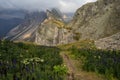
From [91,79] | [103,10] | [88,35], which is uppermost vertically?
[103,10]

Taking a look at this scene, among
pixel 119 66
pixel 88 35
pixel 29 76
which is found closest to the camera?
pixel 29 76

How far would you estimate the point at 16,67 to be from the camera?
30875mm

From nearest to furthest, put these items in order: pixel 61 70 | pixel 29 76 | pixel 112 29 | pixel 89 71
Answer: pixel 29 76, pixel 61 70, pixel 89 71, pixel 112 29

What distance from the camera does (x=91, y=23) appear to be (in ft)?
649

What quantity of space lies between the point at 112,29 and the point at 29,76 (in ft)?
486

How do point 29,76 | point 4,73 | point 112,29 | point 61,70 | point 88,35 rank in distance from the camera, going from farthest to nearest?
point 88,35, point 112,29, point 61,70, point 4,73, point 29,76

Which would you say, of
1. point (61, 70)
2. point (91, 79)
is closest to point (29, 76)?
point (61, 70)

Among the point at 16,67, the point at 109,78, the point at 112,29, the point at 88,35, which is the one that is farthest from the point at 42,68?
the point at 88,35

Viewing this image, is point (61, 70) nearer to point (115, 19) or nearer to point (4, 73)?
point (4, 73)

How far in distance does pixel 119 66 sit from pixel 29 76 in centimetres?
1361

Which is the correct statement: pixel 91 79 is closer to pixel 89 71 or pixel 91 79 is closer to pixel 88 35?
pixel 89 71

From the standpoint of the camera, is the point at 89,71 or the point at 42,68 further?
the point at 89,71

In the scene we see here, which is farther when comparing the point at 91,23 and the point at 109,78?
the point at 91,23

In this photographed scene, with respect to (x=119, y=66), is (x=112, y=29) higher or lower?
higher
